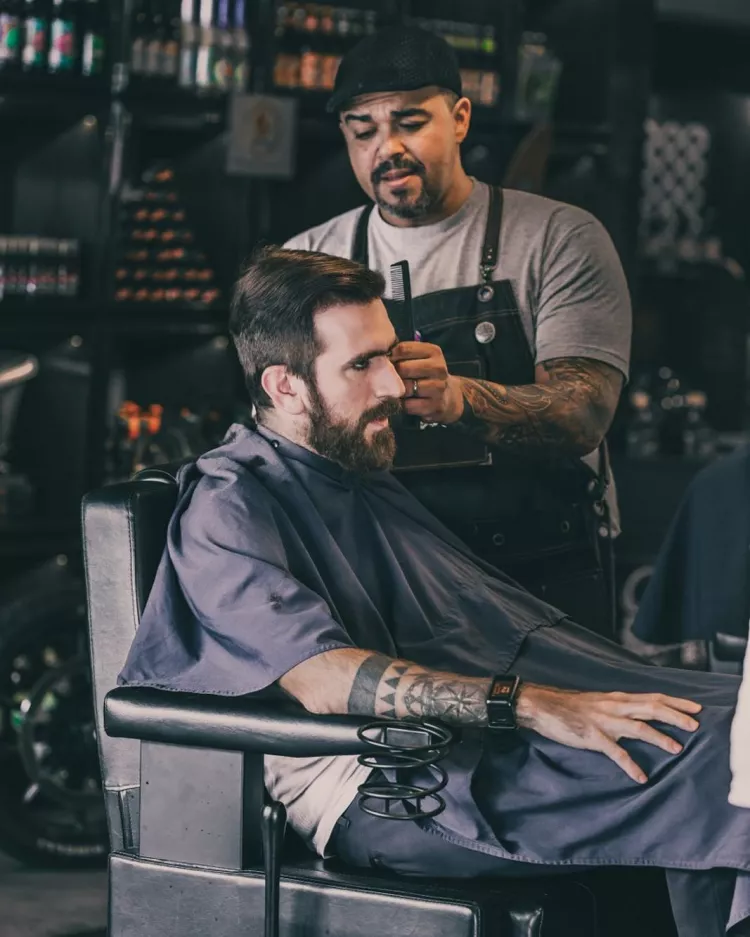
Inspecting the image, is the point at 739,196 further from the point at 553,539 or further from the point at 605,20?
the point at 553,539

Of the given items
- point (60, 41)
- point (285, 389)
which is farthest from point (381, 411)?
point (60, 41)

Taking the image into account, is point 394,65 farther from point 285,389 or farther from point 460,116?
point 285,389

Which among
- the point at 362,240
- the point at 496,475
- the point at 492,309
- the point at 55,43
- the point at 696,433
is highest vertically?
the point at 55,43

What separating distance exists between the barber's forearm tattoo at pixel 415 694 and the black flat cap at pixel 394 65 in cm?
108

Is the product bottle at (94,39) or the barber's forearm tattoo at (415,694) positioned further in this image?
the product bottle at (94,39)

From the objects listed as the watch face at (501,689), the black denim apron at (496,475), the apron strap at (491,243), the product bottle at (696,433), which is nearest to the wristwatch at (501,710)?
the watch face at (501,689)

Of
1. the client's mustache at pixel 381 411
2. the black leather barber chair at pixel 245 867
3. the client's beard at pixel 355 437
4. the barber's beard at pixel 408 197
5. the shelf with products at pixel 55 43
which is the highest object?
the shelf with products at pixel 55 43

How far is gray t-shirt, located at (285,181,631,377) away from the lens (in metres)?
2.83

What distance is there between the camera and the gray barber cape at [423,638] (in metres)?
2.04

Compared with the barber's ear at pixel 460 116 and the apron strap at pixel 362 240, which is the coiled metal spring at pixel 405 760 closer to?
the apron strap at pixel 362 240

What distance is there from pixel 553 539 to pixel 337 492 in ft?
1.75

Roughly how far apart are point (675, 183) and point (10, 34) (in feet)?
9.25

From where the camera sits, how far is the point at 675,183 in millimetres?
6008

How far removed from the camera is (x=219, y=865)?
7.02 ft
